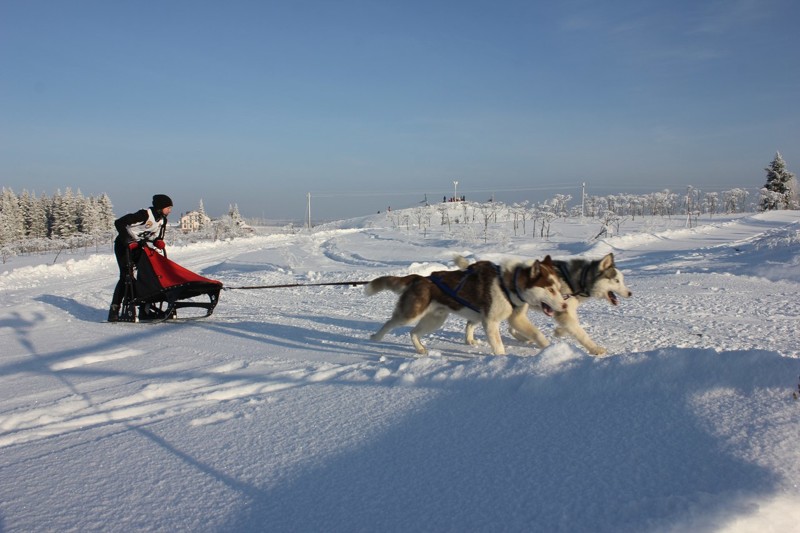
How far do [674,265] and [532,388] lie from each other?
1052cm

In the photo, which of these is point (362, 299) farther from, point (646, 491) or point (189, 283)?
point (646, 491)

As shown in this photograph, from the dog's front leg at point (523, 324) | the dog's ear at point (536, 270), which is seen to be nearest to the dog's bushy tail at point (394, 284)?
the dog's front leg at point (523, 324)

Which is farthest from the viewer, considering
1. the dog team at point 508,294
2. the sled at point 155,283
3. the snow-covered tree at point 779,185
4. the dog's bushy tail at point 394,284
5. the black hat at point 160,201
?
the snow-covered tree at point 779,185

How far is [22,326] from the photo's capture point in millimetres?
6914

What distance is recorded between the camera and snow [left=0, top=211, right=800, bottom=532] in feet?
6.61

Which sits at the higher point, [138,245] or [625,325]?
[138,245]

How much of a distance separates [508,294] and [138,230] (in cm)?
505

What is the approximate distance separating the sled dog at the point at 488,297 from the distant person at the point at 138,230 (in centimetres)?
388

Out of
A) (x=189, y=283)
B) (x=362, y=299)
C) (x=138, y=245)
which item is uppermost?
(x=138, y=245)

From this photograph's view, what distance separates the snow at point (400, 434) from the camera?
2.01 metres

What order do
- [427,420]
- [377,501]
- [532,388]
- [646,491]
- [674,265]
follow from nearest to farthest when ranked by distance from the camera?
[646,491] → [377,501] → [427,420] → [532,388] → [674,265]

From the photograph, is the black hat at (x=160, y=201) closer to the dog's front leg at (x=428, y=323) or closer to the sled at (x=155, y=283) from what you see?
the sled at (x=155, y=283)

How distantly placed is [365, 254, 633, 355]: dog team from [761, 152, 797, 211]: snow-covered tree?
144 feet

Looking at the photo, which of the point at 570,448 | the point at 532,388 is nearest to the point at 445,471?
the point at 570,448
